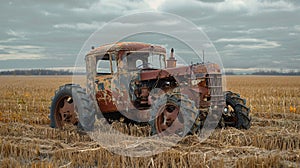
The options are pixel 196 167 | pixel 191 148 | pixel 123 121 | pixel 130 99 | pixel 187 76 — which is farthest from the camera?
pixel 123 121

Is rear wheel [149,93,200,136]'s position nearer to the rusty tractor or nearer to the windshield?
the rusty tractor

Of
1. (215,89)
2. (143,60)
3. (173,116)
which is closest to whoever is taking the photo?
(173,116)

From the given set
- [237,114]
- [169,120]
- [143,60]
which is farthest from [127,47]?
[237,114]

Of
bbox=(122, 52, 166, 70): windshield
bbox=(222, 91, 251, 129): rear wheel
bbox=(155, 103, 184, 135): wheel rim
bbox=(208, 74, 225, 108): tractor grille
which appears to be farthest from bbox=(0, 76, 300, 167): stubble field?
bbox=(122, 52, 166, 70): windshield

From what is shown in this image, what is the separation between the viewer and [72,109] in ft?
29.7

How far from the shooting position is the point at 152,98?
8.24m

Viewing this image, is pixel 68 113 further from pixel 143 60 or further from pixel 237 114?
pixel 237 114

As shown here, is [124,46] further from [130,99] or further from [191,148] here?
[191,148]

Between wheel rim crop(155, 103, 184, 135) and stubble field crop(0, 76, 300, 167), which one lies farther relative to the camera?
wheel rim crop(155, 103, 184, 135)

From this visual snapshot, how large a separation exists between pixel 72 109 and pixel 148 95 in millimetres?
2248

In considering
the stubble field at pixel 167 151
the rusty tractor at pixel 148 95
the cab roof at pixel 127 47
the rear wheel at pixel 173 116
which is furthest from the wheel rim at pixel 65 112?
the rear wheel at pixel 173 116

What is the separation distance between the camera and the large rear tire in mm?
8250

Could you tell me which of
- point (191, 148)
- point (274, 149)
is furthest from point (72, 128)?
point (274, 149)

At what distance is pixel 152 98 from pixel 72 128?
235 centimetres
